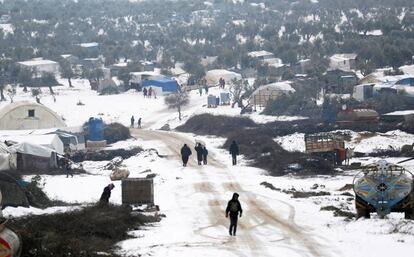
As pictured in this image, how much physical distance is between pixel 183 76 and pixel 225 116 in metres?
31.4

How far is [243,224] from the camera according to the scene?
18.8 m

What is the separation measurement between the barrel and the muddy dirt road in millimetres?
3456

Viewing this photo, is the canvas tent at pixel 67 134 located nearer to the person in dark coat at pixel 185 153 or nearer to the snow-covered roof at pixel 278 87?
the person in dark coat at pixel 185 153

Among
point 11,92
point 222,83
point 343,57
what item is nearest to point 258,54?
point 343,57

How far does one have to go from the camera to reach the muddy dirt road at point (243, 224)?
15617 mm

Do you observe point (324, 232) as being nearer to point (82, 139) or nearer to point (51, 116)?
point (82, 139)

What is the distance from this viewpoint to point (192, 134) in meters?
49.7

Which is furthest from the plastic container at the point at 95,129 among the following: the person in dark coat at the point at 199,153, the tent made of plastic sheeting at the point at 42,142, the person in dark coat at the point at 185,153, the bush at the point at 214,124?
the person in dark coat at the point at 185,153

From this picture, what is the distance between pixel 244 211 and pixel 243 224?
208cm

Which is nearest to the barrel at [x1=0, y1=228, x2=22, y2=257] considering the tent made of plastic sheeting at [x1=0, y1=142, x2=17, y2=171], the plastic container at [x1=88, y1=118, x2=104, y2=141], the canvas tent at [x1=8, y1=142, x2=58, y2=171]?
the tent made of plastic sheeting at [x1=0, y1=142, x2=17, y2=171]

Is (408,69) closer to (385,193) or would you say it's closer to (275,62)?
(275,62)

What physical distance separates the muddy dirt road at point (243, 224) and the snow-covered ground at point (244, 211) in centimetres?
2

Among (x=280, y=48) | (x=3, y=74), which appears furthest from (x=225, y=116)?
(x=280, y=48)

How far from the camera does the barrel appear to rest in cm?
1162
